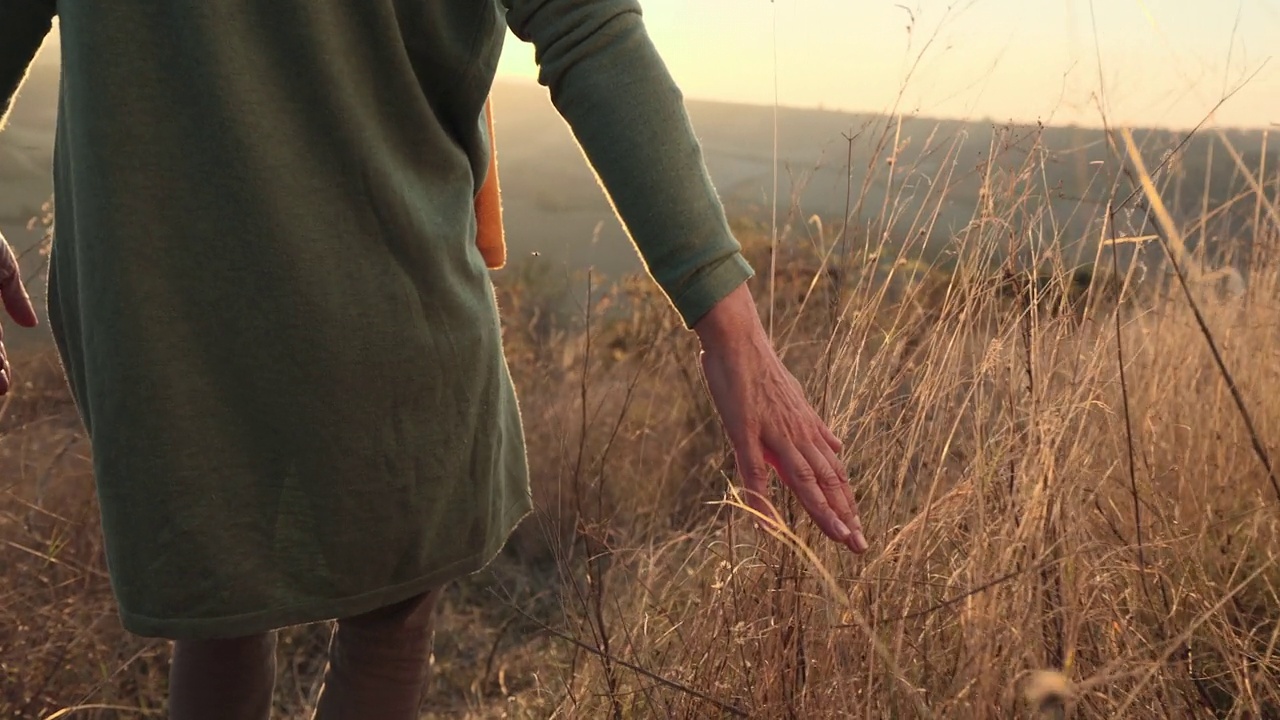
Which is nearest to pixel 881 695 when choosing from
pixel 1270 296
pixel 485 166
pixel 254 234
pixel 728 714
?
pixel 728 714

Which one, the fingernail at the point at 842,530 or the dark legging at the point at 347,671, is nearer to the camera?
the fingernail at the point at 842,530

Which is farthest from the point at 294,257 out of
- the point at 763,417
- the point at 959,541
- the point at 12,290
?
the point at 959,541

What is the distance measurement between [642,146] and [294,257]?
29 cm

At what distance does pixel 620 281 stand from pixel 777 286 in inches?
21.4

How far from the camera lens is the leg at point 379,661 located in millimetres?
1029

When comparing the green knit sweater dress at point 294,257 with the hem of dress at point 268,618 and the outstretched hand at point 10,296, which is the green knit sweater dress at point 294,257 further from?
the outstretched hand at point 10,296

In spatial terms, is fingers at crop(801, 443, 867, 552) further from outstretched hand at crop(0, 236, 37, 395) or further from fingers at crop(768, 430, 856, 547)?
outstretched hand at crop(0, 236, 37, 395)

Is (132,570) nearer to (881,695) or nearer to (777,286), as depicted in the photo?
(881,695)

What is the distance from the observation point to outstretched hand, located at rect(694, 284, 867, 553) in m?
0.82

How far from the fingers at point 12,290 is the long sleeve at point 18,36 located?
0.57ft

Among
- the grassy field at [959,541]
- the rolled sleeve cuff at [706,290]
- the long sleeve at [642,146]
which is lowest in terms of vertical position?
the grassy field at [959,541]

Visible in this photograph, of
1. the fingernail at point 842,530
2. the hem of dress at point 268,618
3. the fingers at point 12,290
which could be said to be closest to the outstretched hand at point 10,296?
the fingers at point 12,290

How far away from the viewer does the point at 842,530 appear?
0.81 m

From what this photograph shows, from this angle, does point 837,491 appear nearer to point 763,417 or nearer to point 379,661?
point 763,417
